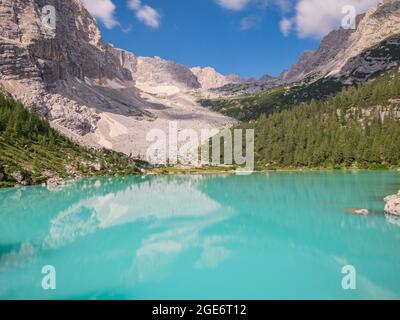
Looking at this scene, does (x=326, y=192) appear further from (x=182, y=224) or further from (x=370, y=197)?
(x=182, y=224)

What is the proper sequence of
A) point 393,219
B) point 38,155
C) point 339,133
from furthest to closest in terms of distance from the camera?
point 339,133 → point 38,155 → point 393,219

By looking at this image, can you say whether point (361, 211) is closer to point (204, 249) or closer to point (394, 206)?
point (394, 206)

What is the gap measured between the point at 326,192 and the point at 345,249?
36800 millimetres

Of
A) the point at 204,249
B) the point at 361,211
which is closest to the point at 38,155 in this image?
the point at 204,249

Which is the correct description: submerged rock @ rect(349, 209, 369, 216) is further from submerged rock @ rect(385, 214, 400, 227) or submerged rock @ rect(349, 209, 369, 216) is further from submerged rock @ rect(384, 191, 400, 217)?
submerged rock @ rect(384, 191, 400, 217)

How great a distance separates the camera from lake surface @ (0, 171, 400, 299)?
22.6m

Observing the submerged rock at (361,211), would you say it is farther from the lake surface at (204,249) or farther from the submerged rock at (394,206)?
the submerged rock at (394,206)

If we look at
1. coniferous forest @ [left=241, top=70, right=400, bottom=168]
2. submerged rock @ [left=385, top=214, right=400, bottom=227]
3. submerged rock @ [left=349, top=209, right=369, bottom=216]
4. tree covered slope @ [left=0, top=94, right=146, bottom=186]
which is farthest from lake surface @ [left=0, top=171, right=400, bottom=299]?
coniferous forest @ [left=241, top=70, right=400, bottom=168]

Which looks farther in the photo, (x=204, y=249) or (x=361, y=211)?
(x=361, y=211)

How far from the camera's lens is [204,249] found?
3275 cm

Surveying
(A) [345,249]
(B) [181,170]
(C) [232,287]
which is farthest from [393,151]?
(C) [232,287]

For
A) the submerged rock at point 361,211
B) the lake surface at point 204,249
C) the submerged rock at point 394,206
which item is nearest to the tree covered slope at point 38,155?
the lake surface at point 204,249
